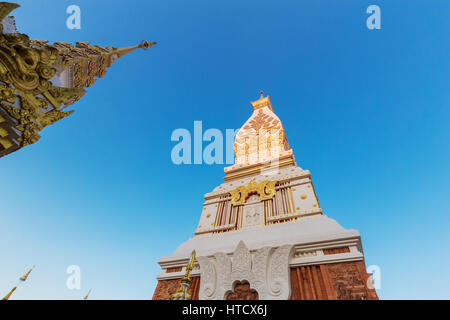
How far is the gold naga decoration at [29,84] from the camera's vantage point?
6438mm

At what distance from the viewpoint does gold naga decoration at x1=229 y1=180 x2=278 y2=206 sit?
857 cm

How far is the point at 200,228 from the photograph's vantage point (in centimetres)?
830

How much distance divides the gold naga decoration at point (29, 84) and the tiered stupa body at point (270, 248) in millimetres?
6573

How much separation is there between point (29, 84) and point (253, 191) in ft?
29.5

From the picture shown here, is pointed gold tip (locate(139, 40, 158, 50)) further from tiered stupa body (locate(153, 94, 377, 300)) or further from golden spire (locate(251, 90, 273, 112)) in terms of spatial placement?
tiered stupa body (locate(153, 94, 377, 300))

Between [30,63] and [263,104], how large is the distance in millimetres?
12365

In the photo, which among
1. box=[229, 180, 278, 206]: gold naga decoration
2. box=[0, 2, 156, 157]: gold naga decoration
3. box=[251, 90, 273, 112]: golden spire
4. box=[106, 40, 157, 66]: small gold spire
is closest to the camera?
box=[0, 2, 156, 157]: gold naga decoration

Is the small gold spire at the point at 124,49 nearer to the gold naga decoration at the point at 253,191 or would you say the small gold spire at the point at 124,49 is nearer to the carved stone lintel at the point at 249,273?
the gold naga decoration at the point at 253,191

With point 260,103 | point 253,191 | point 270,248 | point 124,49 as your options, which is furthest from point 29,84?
point 260,103

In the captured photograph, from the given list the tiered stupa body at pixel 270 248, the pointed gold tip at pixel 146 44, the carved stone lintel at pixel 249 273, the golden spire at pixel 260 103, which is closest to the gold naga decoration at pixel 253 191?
the tiered stupa body at pixel 270 248

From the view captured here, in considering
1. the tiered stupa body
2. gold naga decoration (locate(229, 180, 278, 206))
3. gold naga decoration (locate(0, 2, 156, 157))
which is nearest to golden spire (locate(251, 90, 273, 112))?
the tiered stupa body

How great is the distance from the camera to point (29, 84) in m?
6.91

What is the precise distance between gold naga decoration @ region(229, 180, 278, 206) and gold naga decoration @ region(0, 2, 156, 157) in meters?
7.85
